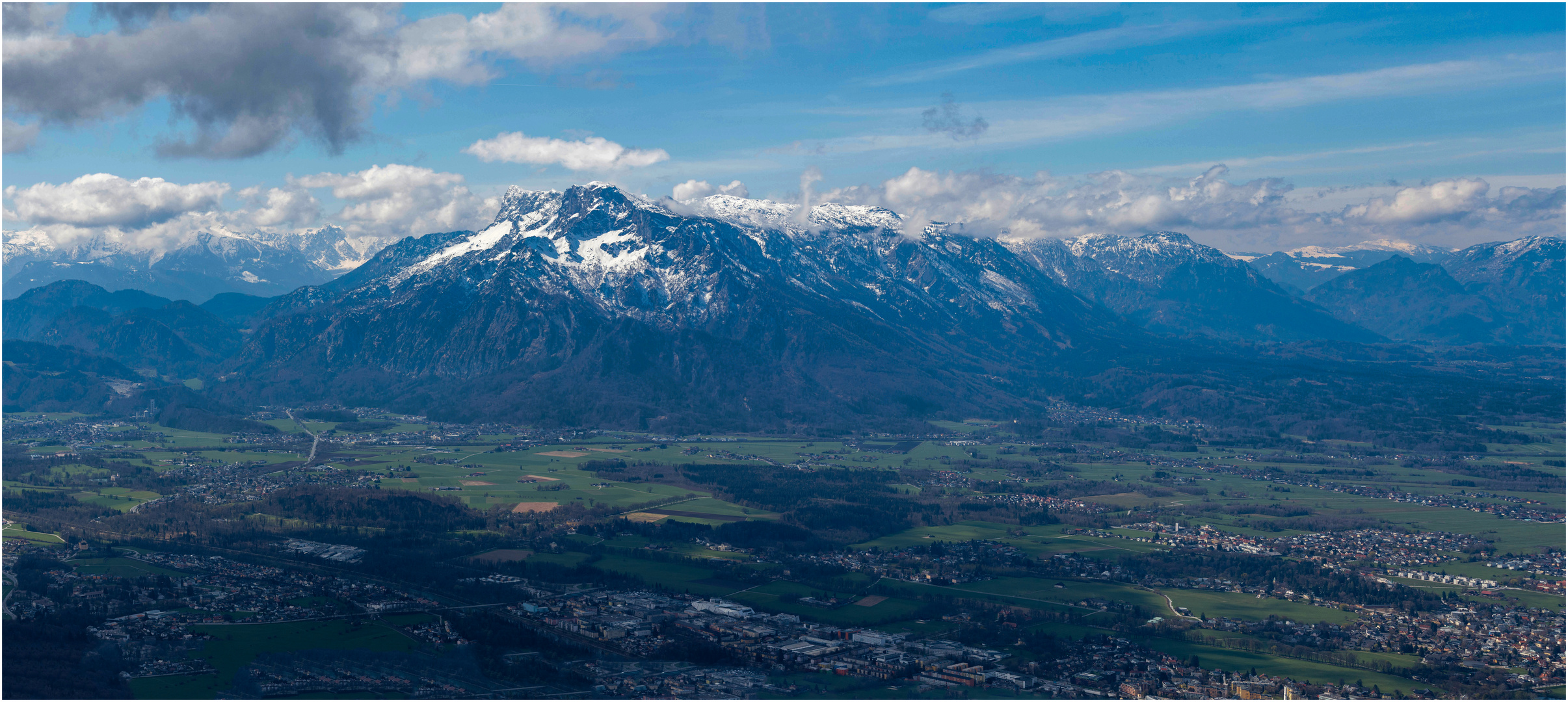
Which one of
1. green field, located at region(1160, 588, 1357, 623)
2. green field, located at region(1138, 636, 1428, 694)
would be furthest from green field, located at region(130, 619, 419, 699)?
green field, located at region(1160, 588, 1357, 623)

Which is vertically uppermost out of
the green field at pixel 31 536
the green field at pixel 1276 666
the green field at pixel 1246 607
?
the green field at pixel 31 536

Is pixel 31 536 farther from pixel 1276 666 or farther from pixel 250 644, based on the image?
pixel 1276 666

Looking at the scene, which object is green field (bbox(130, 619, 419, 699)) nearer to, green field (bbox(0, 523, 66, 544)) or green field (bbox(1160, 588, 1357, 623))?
green field (bbox(0, 523, 66, 544))

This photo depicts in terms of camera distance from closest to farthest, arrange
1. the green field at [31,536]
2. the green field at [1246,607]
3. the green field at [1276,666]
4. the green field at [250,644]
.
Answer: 1. the green field at [250,644]
2. the green field at [1276,666]
3. the green field at [1246,607]
4. the green field at [31,536]

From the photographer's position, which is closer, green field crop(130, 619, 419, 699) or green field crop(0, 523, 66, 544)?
green field crop(130, 619, 419, 699)

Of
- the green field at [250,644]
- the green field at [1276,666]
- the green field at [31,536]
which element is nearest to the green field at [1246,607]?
the green field at [1276,666]

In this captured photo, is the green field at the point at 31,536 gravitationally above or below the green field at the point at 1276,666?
above

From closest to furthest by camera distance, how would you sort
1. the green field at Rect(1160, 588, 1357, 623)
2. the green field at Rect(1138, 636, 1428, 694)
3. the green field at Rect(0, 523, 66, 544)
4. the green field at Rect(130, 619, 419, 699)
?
the green field at Rect(130, 619, 419, 699)
the green field at Rect(1138, 636, 1428, 694)
the green field at Rect(1160, 588, 1357, 623)
the green field at Rect(0, 523, 66, 544)

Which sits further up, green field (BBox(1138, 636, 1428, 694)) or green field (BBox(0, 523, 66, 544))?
green field (BBox(0, 523, 66, 544))

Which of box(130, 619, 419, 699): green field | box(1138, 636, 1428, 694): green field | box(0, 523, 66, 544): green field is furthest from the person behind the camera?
box(0, 523, 66, 544): green field

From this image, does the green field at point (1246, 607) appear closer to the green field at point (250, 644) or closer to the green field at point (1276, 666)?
the green field at point (1276, 666)
